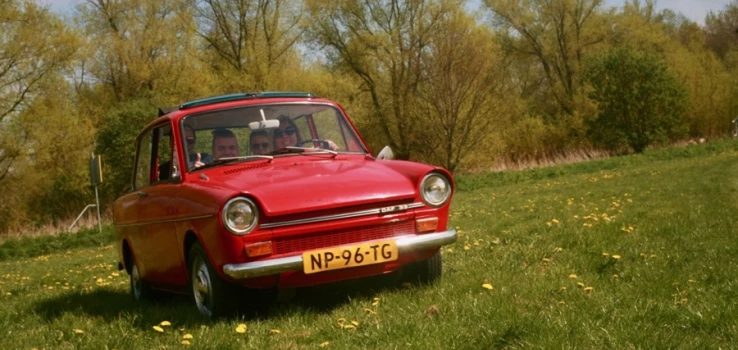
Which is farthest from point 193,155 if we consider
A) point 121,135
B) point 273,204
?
point 121,135

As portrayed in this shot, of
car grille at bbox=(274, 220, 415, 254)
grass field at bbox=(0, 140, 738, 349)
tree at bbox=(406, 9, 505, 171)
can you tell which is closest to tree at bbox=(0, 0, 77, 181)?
tree at bbox=(406, 9, 505, 171)

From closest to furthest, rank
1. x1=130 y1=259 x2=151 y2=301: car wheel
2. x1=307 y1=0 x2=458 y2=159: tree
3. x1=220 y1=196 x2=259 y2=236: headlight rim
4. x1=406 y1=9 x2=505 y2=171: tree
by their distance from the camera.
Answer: x1=220 y1=196 x2=259 y2=236: headlight rim → x1=130 y1=259 x2=151 y2=301: car wheel → x1=406 y1=9 x2=505 y2=171: tree → x1=307 y1=0 x2=458 y2=159: tree

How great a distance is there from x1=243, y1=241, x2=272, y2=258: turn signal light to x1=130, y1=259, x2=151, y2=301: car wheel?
8.91ft

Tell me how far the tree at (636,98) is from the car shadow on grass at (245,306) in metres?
42.1

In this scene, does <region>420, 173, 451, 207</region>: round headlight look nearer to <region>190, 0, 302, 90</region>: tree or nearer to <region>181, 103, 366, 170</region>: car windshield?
<region>181, 103, 366, 170</region>: car windshield

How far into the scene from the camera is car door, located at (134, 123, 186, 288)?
636 centimetres

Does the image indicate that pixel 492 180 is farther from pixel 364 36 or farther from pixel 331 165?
pixel 331 165

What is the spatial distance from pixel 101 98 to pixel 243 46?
8.41m

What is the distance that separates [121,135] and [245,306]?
37596 millimetres

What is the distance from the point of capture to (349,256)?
213 inches

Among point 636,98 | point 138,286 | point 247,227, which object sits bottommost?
point 138,286

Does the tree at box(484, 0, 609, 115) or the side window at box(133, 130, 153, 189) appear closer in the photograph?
the side window at box(133, 130, 153, 189)

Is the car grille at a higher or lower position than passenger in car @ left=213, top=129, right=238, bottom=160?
lower

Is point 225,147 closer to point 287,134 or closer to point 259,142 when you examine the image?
point 259,142
